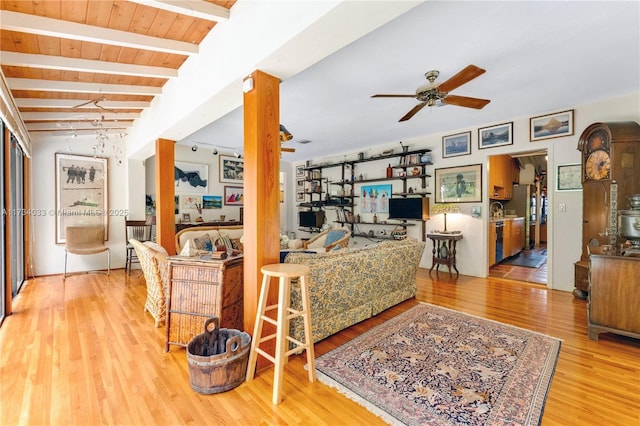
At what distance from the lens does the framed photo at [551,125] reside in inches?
161

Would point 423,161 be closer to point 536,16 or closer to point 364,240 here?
point 364,240

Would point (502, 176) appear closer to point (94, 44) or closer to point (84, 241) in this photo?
point (94, 44)

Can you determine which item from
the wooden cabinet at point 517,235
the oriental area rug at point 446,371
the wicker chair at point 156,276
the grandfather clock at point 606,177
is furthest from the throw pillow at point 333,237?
the wooden cabinet at point 517,235

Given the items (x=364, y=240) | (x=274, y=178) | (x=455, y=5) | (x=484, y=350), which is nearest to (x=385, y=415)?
(x=484, y=350)

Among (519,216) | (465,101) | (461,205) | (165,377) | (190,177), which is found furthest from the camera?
(519,216)

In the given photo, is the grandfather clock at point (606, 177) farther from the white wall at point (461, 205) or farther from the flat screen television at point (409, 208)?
the flat screen television at point (409, 208)

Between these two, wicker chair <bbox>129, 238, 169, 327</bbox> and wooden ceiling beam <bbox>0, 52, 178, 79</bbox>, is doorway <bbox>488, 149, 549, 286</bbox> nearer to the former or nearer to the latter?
wicker chair <bbox>129, 238, 169, 327</bbox>

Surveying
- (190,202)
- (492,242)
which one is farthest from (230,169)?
(492,242)

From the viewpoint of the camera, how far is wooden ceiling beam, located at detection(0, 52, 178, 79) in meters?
2.44

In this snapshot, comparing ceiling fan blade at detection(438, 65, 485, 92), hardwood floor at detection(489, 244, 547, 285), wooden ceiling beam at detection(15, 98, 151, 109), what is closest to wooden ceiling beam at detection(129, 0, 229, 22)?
ceiling fan blade at detection(438, 65, 485, 92)

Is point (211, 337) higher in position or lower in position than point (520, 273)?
higher

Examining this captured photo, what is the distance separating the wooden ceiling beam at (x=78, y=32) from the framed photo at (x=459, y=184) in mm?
4658

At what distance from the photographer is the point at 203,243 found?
4.62 metres

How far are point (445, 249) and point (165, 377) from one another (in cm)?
469
